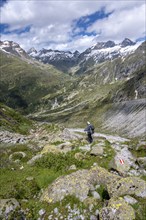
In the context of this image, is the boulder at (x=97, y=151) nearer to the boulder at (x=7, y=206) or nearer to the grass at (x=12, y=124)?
the boulder at (x=7, y=206)

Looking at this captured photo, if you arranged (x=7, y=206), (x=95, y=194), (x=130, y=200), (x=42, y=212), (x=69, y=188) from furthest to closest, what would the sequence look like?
1. (x=69, y=188)
2. (x=95, y=194)
3. (x=42, y=212)
4. (x=7, y=206)
5. (x=130, y=200)

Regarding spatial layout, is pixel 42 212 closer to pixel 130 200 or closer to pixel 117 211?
pixel 117 211

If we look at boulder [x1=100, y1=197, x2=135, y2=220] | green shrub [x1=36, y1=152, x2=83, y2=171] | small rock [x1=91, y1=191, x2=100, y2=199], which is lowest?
green shrub [x1=36, y1=152, x2=83, y2=171]

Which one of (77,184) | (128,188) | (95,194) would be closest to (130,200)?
(128,188)

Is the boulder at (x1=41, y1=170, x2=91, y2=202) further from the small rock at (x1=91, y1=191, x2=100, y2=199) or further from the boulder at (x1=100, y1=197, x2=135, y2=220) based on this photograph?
the boulder at (x1=100, y1=197, x2=135, y2=220)

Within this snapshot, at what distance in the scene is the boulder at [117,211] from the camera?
11727mm

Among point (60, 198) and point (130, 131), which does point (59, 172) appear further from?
point (130, 131)

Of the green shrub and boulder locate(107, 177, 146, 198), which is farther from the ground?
boulder locate(107, 177, 146, 198)

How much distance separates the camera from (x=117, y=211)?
11.9m

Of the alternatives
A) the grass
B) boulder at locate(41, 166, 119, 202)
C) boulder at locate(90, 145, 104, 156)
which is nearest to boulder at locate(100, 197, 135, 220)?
boulder at locate(41, 166, 119, 202)

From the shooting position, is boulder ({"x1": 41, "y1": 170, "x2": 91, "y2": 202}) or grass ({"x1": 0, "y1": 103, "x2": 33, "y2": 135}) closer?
boulder ({"x1": 41, "y1": 170, "x2": 91, "y2": 202})

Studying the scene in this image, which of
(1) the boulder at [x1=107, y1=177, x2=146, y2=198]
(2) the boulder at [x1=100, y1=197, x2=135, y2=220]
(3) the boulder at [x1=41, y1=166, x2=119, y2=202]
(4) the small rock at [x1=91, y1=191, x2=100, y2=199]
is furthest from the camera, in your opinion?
(3) the boulder at [x1=41, y1=166, x2=119, y2=202]

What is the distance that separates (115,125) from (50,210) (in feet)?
446

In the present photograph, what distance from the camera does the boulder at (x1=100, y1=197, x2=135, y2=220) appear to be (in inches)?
462
